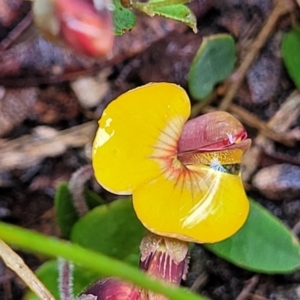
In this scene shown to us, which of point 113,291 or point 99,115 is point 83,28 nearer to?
point 113,291

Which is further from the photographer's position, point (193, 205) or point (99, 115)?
point (99, 115)

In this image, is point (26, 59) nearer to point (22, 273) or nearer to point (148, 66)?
point (148, 66)

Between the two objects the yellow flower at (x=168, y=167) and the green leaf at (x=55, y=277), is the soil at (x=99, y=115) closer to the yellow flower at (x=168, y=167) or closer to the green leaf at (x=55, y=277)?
the green leaf at (x=55, y=277)

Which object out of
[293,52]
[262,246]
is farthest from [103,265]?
[293,52]

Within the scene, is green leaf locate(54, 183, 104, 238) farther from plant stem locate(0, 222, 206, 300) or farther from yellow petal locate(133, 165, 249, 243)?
plant stem locate(0, 222, 206, 300)

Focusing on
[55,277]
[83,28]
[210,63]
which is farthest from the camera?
[210,63]

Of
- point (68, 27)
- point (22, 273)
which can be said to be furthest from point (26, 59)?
point (68, 27)

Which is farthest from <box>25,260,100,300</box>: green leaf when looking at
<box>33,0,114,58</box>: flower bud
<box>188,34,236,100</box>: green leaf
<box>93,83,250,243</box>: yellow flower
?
<box>33,0,114,58</box>: flower bud

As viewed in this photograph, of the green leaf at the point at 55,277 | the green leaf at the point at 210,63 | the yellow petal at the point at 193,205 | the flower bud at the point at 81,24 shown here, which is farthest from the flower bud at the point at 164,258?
the flower bud at the point at 81,24
